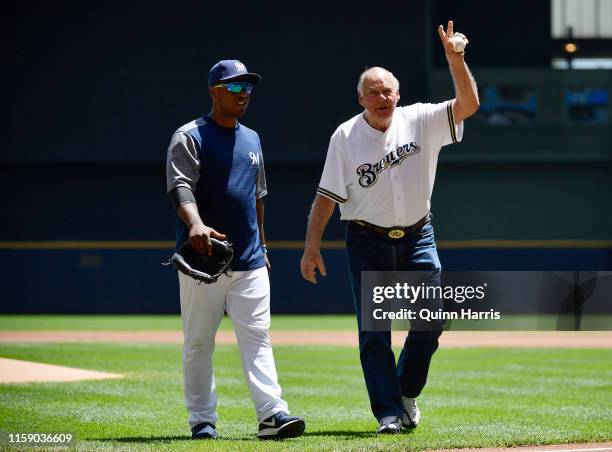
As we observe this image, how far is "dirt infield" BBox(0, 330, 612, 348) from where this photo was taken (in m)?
18.2

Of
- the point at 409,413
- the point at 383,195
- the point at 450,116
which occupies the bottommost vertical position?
the point at 409,413

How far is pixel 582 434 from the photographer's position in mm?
7043

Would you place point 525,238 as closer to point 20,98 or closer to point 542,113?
point 542,113

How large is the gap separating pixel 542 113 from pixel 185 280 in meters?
23.2

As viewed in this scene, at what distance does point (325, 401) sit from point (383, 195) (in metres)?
3.31

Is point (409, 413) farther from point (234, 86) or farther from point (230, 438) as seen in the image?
point (234, 86)

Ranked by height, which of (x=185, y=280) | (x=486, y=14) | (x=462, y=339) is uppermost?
(x=486, y=14)

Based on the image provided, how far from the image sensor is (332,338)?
19250mm

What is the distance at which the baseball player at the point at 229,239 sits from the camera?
6.56m

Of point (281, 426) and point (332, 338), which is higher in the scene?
point (281, 426)

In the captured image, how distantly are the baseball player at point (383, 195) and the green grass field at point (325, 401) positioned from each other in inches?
19.5

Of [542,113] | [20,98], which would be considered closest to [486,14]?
[542,113]

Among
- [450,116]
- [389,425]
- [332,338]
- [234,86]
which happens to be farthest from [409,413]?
[332,338]

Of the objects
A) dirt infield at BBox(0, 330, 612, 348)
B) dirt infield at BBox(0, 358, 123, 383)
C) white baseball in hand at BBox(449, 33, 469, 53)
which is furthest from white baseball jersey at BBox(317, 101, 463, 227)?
dirt infield at BBox(0, 330, 612, 348)
